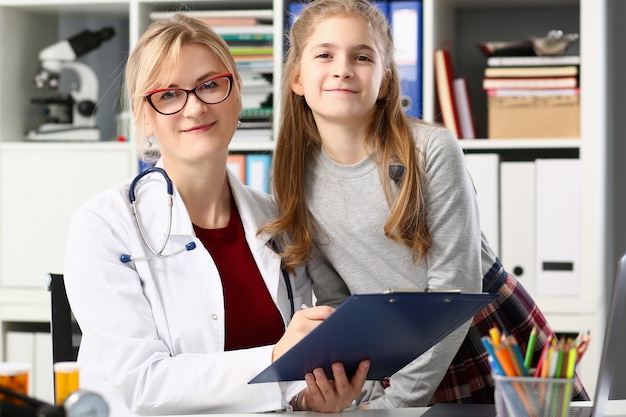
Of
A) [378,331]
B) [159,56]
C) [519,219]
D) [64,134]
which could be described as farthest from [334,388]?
[64,134]

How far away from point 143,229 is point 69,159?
4.56 ft

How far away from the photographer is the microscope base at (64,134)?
3057 mm

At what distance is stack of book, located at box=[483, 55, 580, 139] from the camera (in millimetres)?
2721

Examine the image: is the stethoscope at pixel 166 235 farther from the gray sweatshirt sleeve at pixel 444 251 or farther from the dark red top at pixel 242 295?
the gray sweatshirt sleeve at pixel 444 251

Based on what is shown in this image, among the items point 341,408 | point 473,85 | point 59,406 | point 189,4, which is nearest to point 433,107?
point 473,85

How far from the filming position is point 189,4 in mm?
2977

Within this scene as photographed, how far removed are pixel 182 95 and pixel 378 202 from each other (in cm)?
43

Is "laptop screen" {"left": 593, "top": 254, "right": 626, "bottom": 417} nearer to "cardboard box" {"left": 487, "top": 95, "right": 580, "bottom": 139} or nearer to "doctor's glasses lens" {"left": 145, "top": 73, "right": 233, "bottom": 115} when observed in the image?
"doctor's glasses lens" {"left": 145, "top": 73, "right": 233, "bottom": 115}

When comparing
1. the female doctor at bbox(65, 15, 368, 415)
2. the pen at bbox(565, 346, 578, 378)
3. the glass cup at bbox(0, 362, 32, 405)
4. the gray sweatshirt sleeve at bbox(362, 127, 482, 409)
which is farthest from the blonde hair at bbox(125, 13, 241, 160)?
the pen at bbox(565, 346, 578, 378)

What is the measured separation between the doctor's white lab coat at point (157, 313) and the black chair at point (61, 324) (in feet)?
0.47

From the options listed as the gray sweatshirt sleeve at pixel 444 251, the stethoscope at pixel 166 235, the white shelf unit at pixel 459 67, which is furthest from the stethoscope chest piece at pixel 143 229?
the white shelf unit at pixel 459 67

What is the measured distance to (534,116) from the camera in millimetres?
2756

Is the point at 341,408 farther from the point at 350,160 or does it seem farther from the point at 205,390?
the point at 350,160

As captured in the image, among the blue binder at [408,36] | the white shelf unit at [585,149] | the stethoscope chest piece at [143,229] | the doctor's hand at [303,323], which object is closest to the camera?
the doctor's hand at [303,323]
